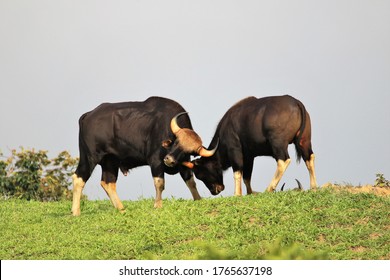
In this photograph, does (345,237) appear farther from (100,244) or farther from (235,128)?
(235,128)

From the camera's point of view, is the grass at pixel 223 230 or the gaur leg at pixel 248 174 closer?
the grass at pixel 223 230

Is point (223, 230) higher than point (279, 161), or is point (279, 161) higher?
point (279, 161)

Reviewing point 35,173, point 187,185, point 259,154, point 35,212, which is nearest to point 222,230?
point 187,185

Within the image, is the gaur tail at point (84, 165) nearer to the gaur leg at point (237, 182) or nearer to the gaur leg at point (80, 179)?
the gaur leg at point (80, 179)

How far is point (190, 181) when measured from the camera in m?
16.2

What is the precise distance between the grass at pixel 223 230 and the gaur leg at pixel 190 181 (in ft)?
1.86

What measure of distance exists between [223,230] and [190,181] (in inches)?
141

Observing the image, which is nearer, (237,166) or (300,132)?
(300,132)

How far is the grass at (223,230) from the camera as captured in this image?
1201cm

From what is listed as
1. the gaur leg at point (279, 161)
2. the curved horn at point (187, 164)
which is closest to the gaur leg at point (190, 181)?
the curved horn at point (187, 164)

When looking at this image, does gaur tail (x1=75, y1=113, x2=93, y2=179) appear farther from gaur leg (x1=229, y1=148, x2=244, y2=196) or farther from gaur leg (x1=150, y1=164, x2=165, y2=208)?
gaur leg (x1=229, y1=148, x2=244, y2=196)

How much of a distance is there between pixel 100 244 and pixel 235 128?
528 cm

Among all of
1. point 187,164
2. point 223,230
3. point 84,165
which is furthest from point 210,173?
point 223,230

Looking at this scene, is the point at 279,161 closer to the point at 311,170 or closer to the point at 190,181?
the point at 311,170
